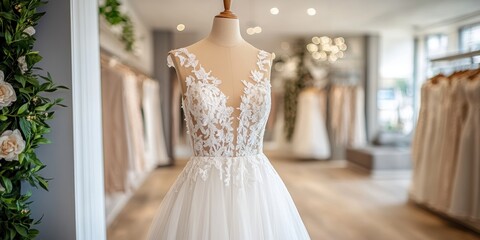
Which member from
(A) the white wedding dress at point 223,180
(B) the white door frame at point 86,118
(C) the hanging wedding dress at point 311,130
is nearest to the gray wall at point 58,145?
(B) the white door frame at point 86,118

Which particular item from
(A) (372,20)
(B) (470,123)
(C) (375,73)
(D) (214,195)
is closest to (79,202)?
(D) (214,195)

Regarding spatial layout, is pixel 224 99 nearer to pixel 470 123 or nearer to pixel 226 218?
pixel 226 218

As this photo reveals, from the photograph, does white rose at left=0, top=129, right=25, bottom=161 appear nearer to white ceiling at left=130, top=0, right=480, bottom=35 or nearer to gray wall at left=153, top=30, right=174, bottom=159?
white ceiling at left=130, top=0, right=480, bottom=35

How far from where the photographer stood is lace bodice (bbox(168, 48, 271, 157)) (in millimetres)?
1435

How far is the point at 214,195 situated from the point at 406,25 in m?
5.71

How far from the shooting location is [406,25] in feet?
19.7

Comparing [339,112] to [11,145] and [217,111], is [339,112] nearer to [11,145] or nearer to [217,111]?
[217,111]

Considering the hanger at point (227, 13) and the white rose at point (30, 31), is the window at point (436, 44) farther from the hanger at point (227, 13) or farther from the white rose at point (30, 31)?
the white rose at point (30, 31)

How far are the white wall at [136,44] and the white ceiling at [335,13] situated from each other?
4.1 inches

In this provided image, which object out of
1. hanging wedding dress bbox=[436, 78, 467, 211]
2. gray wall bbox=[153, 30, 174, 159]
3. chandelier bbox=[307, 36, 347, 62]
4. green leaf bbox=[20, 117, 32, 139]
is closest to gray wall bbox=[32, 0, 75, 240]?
green leaf bbox=[20, 117, 32, 139]

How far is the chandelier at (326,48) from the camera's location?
5.95 m

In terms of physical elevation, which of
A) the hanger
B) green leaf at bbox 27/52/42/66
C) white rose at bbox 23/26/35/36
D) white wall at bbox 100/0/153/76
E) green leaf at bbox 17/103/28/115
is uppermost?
white wall at bbox 100/0/153/76

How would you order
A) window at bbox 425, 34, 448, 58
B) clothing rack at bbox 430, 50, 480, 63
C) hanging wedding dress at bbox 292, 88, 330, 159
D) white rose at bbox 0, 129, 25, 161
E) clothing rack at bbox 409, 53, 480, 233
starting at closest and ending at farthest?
white rose at bbox 0, 129, 25, 161 < clothing rack at bbox 430, 50, 480, 63 < clothing rack at bbox 409, 53, 480, 233 < window at bbox 425, 34, 448, 58 < hanging wedding dress at bbox 292, 88, 330, 159

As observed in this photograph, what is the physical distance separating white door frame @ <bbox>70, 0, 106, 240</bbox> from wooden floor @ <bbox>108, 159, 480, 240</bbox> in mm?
1609
